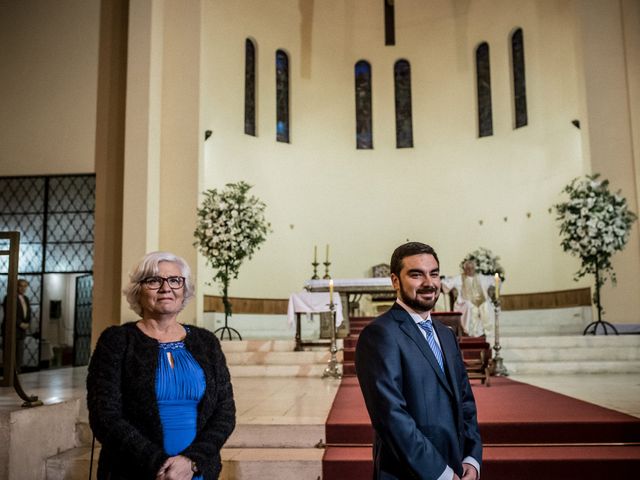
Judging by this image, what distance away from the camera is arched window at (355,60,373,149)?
49.0 feet

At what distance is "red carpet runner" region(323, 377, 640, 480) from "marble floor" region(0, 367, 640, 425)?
0.28m

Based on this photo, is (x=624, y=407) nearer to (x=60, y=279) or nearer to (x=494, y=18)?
(x=494, y=18)

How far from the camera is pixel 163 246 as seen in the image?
9844 mm

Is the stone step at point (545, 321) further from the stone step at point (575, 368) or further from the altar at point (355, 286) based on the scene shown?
the stone step at point (575, 368)

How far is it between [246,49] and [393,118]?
3.75 meters

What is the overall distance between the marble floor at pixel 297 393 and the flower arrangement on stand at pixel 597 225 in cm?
217

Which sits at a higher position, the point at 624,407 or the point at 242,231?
the point at 242,231

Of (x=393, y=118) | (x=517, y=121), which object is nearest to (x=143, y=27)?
(x=393, y=118)

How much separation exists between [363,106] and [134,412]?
13.5 m

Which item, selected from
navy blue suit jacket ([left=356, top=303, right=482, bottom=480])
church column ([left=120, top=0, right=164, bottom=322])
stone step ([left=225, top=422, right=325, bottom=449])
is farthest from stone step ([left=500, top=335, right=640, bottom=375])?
navy blue suit jacket ([left=356, top=303, right=482, bottom=480])

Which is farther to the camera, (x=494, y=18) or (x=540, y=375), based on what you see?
(x=494, y=18)

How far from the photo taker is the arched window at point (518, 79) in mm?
13703

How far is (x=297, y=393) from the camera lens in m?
6.05

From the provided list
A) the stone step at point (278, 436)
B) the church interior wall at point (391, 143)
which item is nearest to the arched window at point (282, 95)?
the church interior wall at point (391, 143)
